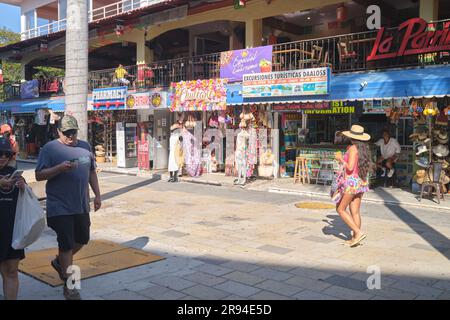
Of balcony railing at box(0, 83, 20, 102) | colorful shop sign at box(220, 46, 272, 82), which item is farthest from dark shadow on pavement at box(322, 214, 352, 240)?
balcony railing at box(0, 83, 20, 102)

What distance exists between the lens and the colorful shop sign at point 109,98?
57.4 feet

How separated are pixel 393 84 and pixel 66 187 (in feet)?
26.7

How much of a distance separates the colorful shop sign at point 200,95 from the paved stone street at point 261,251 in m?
4.09

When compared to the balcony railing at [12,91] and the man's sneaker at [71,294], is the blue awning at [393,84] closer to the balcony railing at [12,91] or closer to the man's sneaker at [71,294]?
the man's sneaker at [71,294]

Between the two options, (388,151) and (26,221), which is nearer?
(26,221)

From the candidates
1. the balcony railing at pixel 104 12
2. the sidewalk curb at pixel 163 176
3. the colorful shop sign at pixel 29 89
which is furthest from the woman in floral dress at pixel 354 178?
the colorful shop sign at pixel 29 89

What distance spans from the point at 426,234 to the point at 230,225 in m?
3.30

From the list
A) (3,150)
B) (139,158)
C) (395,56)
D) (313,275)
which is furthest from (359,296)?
(139,158)

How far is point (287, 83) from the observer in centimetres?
1221

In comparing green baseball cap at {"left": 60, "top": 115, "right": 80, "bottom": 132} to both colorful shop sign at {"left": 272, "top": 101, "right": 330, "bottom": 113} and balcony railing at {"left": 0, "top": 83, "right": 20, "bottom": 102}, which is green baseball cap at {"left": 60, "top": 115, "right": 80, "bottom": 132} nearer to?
colorful shop sign at {"left": 272, "top": 101, "right": 330, "bottom": 113}

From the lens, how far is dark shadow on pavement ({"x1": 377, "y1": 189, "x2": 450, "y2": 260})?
6.67 meters

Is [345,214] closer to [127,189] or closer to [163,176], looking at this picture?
[127,189]

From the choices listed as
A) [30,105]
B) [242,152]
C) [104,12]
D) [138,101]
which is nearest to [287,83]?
[242,152]

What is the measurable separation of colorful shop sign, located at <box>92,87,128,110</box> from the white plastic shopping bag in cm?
1378
